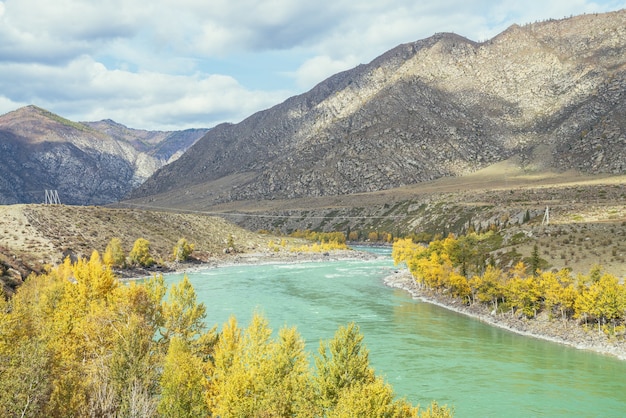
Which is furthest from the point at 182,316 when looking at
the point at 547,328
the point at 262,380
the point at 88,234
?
the point at 88,234

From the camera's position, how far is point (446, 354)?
45.0 m

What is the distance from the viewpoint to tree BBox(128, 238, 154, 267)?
332 ft

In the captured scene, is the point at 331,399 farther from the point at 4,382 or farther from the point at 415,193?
the point at 415,193

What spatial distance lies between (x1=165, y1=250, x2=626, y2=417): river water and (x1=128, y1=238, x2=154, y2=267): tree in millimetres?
26122

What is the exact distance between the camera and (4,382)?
21.3m

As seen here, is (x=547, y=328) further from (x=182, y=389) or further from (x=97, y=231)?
(x=97, y=231)

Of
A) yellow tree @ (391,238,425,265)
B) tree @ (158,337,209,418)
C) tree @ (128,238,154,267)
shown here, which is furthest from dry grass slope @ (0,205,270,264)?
tree @ (158,337,209,418)

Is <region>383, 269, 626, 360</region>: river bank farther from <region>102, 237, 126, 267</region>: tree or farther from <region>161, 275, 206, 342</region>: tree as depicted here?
<region>102, 237, 126, 267</region>: tree

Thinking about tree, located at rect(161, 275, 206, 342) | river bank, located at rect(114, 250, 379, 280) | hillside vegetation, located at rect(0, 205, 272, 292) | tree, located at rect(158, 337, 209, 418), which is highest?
hillside vegetation, located at rect(0, 205, 272, 292)

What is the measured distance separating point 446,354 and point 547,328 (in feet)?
46.2

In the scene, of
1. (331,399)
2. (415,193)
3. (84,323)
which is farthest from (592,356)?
(415,193)

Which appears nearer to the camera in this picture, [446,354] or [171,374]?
[171,374]

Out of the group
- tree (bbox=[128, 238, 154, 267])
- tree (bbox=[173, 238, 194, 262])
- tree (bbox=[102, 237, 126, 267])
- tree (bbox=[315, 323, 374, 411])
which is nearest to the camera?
tree (bbox=[315, 323, 374, 411])

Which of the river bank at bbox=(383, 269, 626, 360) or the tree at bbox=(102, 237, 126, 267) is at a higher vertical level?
the tree at bbox=(102, 237, 126, 267)
